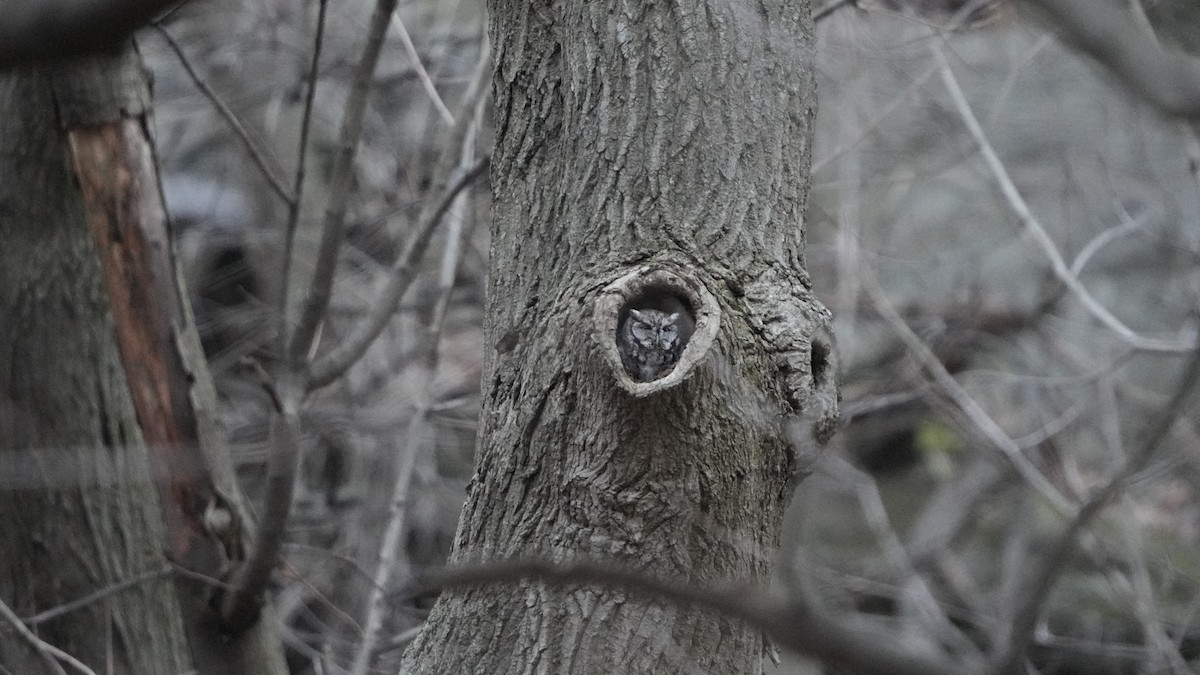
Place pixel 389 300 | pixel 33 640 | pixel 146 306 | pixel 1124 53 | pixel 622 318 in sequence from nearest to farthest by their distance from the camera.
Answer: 1. pixel 1124 53
2. pixel 622 318
3. pixel 33 640
4. pixel 146 306
5. pixel 389 300

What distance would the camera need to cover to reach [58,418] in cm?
228

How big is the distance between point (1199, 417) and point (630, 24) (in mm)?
3873

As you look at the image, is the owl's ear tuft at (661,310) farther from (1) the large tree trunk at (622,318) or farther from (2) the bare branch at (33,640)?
(2) the bare branch at (33,640)

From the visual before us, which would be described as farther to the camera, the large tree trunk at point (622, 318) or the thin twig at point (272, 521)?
the thin twig at point (272, 521)

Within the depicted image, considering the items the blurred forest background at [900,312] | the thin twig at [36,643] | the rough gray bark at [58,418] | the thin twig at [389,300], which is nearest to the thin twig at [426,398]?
the thin twig at [389,300]

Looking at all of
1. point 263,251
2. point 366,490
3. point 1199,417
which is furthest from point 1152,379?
point 263,251

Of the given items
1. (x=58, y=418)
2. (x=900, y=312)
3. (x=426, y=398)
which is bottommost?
(x=58, y=418)

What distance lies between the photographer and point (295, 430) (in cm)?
Answer: 219

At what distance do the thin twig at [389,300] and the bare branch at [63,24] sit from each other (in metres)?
1.76

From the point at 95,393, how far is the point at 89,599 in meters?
0.40

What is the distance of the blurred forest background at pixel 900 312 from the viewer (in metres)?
4.42

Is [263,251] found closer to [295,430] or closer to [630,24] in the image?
[295,430]

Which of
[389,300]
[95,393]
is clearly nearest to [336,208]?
[389,300]

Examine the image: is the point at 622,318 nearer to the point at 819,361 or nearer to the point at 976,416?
the point at 819,361
